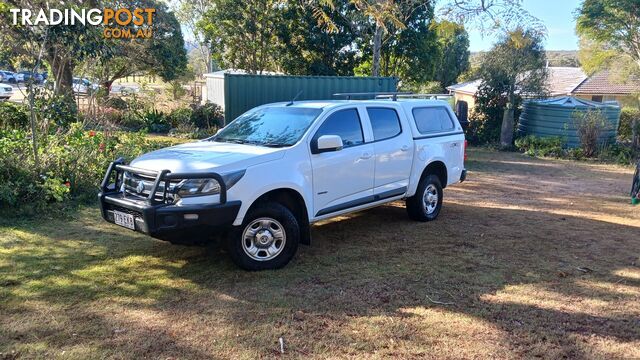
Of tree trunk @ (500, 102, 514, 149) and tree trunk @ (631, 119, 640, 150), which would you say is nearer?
tree trunk @ (631, 119, 640, 150)

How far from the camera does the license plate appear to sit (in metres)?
4.76

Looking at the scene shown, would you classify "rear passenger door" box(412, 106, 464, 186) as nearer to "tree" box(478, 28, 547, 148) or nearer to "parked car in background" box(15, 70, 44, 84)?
"parked car in background" box(15, 70, 44, 84)

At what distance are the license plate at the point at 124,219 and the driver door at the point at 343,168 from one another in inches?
74.2

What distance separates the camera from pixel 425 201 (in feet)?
24.2

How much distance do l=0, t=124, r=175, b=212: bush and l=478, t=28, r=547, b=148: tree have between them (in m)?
13.3

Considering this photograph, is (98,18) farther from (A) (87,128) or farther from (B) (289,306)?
(B) (289,306)

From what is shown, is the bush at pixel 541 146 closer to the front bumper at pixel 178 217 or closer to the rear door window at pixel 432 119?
the rear door window at pixel 432 119

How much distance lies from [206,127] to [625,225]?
15012 mm

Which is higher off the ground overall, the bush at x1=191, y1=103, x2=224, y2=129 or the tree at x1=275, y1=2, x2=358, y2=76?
the tree at x1=275, y1=2, x2=358, y2=76

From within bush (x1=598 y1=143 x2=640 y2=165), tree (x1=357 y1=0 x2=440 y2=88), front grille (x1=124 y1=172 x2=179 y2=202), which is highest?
tree (x1=357 y1=0 x2=440 y2=88)

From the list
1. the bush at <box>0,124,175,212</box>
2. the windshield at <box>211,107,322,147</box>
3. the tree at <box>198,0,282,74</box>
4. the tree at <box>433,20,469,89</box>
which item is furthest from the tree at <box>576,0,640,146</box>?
the bush at <box>0,124,175,212</box>

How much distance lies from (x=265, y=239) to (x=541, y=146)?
47.9ft

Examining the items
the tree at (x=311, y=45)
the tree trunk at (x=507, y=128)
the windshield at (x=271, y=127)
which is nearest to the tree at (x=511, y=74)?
the tree trunk at (x=507, y=128)

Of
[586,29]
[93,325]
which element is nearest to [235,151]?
[93,325]
